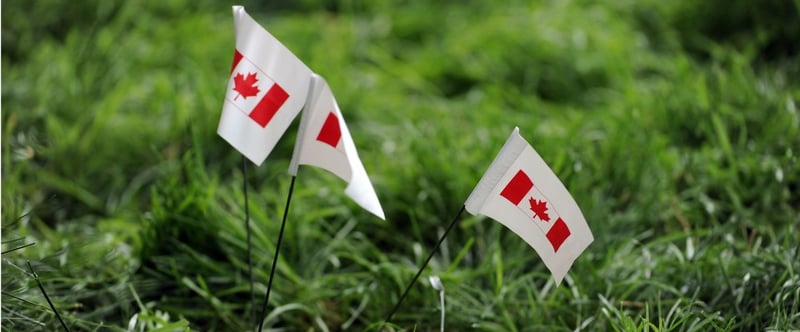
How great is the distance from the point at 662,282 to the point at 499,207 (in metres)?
0.67

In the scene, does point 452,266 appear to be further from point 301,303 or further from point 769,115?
point 769,115

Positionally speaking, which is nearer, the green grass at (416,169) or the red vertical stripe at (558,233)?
the red vertical stripe at (558,233)

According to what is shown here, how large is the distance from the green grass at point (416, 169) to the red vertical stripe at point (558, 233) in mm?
223

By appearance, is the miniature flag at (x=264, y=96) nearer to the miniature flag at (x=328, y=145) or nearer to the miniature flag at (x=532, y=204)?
the miniature flag at (x=328, y=145)

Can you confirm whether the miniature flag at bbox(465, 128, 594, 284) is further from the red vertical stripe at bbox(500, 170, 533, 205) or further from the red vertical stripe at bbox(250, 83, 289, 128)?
the red vertical stripe at bbox(250, 83, 289, 128)

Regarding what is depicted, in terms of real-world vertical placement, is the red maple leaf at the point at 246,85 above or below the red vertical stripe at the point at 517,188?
above

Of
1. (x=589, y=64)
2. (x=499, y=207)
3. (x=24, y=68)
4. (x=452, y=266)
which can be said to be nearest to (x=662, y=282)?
(x=452, y=266)

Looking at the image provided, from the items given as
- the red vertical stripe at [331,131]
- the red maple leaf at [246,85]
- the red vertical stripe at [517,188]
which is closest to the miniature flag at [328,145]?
the red vertical stripe at [331,131]

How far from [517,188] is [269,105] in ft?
1.44

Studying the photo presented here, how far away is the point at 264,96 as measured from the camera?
1.61m

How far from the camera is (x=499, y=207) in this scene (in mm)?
1586

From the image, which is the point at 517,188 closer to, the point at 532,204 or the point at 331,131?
the point at 532,204

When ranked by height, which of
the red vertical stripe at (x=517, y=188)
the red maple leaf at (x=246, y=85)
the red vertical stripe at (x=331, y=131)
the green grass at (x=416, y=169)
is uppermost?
the red maple leaf at (x=246, y=85)

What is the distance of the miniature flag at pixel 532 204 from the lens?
157 cm
